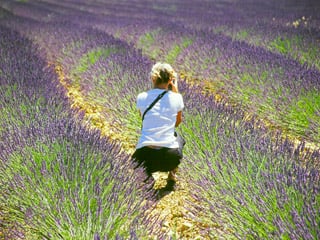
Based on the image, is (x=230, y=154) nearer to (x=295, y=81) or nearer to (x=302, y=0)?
(x=295, y=81)

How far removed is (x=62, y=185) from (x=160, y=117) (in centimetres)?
79

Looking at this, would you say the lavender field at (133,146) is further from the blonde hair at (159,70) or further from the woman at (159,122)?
the blonde hair at (159,70)

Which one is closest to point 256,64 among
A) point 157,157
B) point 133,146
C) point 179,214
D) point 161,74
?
point 133,146

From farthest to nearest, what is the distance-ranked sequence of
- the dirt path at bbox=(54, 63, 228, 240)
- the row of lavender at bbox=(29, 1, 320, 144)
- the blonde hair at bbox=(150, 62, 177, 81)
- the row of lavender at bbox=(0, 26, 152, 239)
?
the row of lavender at bbox=(29, 1, 320, 144) < the blonde hair at bbox=(150, 62, 177, 81) < the dirt path at bbox=(54, 63, 228, 240) < the row of lavender at bbox=(0, 26, 152, 239)

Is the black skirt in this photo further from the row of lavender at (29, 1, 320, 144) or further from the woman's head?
the row of lavender at (29, 1, 320, 144)

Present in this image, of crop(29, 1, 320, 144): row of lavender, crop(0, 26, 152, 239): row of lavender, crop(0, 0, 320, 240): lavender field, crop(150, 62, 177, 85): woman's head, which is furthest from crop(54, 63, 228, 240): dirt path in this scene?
crop(29, 1, 320, 144): row of lavender

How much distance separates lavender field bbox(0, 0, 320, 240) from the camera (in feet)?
4.92

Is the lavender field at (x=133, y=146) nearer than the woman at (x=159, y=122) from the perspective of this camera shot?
Yes

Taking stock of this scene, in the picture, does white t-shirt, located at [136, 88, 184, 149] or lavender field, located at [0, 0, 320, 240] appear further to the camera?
white t-shirt, located at [136, 88, 184, 149]

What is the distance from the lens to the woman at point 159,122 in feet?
7.16

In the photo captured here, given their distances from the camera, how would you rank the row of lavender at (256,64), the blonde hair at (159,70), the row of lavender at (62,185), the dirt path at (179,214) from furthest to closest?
the row of lavender at (256,64), the blonde hair at (159,70), the dirt path at (179,214), the row of lavender at (62,185)

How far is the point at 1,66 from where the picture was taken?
3467 mm

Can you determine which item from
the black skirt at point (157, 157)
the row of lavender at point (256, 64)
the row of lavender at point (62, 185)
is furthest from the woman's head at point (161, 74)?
the row of lavender at point (256, 64)

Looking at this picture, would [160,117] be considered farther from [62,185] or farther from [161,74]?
[62,185]
